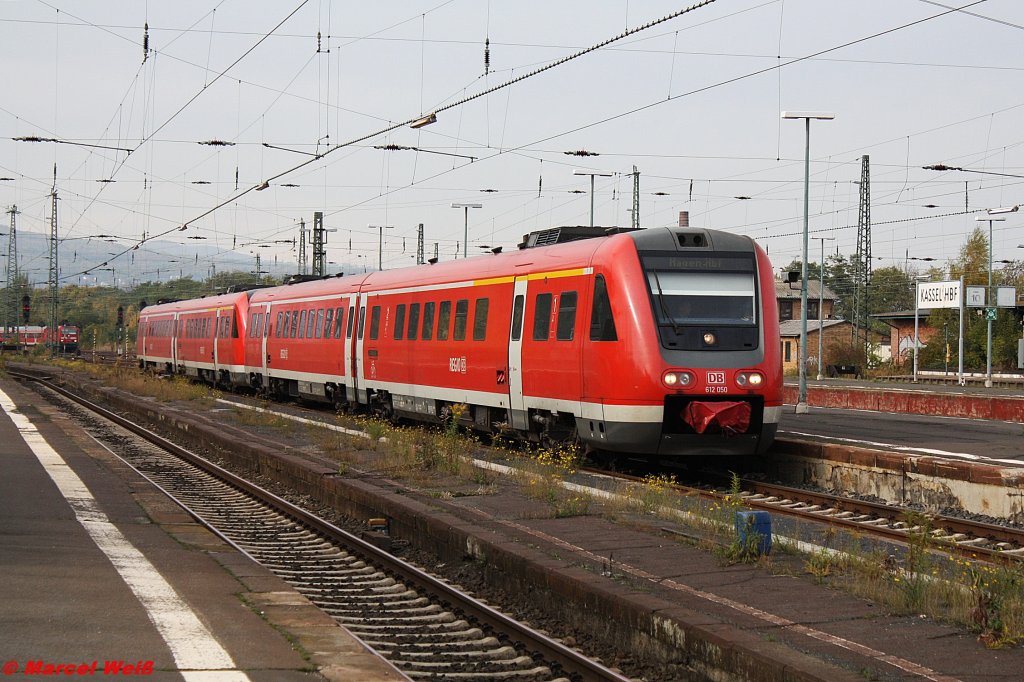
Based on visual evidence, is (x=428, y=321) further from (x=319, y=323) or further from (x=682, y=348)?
(x=682, y=348)

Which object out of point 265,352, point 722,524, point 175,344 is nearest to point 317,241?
point 175,344

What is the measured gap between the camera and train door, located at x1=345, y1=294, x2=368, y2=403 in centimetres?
2494

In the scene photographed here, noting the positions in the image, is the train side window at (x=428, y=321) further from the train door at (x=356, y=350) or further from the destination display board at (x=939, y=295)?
the destination display board at (x=939, y=295)

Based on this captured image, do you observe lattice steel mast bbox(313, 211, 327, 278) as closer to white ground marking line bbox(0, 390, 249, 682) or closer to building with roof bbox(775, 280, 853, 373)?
building with roof bbox(775, 280, 853, 373)

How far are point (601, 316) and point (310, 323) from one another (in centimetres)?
1516

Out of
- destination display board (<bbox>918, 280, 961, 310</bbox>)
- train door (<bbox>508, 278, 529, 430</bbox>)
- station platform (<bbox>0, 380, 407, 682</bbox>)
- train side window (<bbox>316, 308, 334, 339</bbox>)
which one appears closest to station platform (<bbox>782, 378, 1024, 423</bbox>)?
train door (<bbox>508, 278, 529, 430</bbox>)

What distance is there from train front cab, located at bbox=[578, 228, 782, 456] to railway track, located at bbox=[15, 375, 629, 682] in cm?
405

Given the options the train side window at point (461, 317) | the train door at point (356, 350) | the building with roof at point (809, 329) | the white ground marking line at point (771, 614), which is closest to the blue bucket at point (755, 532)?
the white ground marking line at point (771, 614)

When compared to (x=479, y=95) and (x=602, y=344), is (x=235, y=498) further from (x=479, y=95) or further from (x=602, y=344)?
(x=479, y=95)

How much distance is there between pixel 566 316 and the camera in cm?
1584

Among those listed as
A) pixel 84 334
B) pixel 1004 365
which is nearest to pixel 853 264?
pixel 1004 365

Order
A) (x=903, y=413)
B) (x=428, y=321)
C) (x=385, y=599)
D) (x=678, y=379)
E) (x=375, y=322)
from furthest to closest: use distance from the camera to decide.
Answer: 1. (x=903, y=413)
2. (x=375, y=322)
3. (x=428, y=321)
4. (x=678, y=379)
5. (x=385, y=599)

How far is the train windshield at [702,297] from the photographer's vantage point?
47.2 feet

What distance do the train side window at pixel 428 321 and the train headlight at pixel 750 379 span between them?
302 inches
